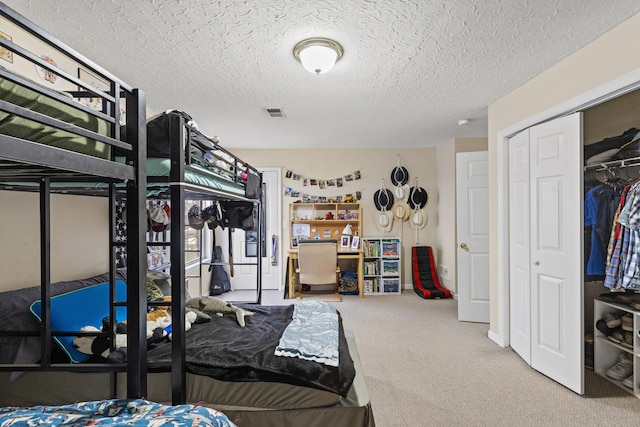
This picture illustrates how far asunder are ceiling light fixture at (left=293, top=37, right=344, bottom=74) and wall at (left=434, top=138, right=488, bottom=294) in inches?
135

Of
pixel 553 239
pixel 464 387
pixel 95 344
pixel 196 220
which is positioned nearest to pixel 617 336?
pixel 553 239

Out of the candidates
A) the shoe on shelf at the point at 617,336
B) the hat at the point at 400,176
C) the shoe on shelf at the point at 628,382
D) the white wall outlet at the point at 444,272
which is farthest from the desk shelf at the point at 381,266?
the shoe on shelf at the point at 628,382

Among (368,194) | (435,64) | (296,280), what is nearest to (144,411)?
(435,64)

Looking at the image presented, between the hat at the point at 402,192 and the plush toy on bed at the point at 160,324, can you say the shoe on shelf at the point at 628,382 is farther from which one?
the hat at the point at 402,192

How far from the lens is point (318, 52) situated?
224 cm

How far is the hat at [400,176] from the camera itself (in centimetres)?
581

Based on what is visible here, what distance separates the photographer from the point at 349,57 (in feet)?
8.11

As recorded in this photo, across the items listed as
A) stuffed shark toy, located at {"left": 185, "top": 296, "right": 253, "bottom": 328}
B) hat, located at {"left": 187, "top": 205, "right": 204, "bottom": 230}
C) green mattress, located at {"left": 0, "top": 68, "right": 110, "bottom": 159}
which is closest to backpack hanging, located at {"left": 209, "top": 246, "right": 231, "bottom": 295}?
hat, located at {"left": 187, "top": 205, "right": 204, "bottom": 230}

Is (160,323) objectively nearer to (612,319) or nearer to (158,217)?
(158,217)

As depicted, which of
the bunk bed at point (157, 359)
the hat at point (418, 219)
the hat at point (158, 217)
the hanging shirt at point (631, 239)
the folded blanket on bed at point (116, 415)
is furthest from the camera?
the hat at point (418, 219)

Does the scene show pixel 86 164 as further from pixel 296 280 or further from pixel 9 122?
pixel 296 280

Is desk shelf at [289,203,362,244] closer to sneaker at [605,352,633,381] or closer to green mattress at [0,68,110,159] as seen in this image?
sneaker at [605,352,633,381]

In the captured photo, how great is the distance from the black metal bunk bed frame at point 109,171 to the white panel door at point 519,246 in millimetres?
2868

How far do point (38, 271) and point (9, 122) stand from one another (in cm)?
180
